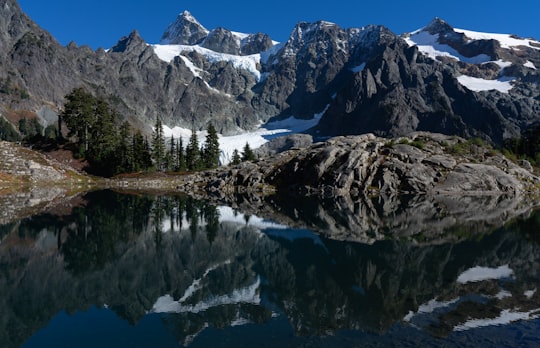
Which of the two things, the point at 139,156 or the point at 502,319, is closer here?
the point at 502,319

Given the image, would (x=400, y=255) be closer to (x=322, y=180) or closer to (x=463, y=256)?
(x=463, y=256)

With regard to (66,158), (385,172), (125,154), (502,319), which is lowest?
(502,319)

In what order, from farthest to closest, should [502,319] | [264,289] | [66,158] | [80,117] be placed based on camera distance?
[80,117], [66,158], [264,289], [502,319]

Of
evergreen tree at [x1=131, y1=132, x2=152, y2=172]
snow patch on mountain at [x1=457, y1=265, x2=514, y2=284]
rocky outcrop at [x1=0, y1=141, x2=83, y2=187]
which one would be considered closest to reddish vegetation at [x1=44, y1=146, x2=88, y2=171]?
rocky outcrop at [x1=0, y1=141, x2=83, y2=187]

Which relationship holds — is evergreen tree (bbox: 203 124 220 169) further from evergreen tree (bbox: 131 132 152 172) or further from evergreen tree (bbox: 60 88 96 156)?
evergreen tree (bbox: 60 88 96 156)

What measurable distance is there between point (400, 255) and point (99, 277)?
2161 centimetres

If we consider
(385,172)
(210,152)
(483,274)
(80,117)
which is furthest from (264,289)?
(210,152)

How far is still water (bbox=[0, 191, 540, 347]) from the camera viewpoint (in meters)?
16.3

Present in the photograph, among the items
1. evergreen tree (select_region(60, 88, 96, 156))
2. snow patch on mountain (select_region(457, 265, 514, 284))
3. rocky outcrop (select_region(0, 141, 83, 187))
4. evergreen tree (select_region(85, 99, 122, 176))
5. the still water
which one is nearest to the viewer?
the still water

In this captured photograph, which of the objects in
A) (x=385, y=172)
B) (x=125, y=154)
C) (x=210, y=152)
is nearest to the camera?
(x=385, y=172)

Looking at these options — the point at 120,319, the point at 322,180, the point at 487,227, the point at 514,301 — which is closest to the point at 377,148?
the point at 322,180

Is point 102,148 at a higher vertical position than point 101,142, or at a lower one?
lower

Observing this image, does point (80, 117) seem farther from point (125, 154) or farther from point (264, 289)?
point (264, 289)

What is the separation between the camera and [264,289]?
2300cm
